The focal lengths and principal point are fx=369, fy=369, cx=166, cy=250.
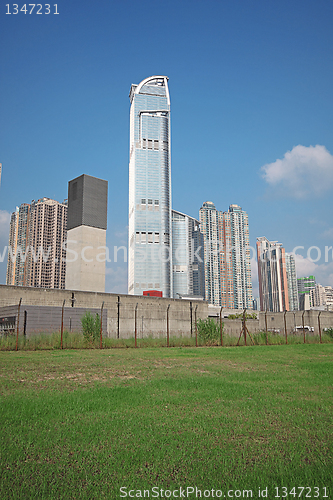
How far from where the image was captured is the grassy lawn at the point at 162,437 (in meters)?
3.57

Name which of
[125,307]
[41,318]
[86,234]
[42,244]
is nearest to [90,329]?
[41,318]

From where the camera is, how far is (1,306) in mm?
37344

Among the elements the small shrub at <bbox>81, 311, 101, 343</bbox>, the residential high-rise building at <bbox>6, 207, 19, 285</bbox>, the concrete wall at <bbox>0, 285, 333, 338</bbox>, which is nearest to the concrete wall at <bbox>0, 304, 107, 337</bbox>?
the concrete wall at <bbox>0, 285, 333, 338</bbox>

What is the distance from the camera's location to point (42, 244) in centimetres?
15625

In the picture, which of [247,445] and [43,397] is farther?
[43,397]

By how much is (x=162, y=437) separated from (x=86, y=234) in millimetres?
79483

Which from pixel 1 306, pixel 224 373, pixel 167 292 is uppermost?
pixel 167 292

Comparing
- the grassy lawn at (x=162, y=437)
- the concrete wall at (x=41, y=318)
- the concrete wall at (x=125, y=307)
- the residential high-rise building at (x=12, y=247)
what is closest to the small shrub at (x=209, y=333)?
the concrete wall at (x=125, y=307)

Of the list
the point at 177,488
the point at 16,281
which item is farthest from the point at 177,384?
the point at 16,281

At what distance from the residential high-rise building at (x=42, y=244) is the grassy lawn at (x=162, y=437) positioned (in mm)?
154264

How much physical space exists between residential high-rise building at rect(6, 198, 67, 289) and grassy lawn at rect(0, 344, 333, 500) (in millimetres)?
154264

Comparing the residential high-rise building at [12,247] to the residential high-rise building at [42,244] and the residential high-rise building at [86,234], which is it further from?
the residential high-rise building at [86,234]

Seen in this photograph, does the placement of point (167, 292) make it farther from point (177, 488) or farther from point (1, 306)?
point (177, 488)

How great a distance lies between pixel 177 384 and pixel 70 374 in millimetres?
3569
